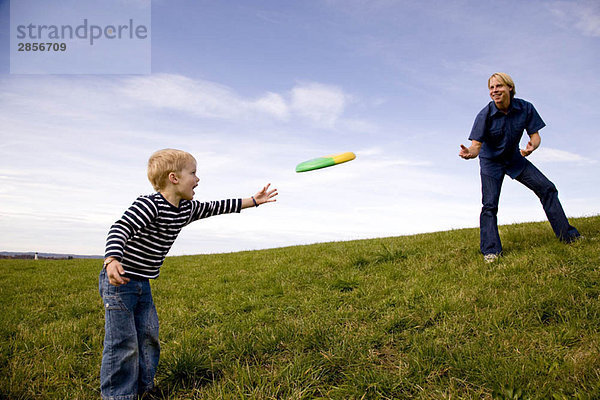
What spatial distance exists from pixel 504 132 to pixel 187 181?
18.7 feet

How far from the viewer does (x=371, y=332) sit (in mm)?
4895

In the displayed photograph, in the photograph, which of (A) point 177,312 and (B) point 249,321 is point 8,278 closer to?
(A) point 177,312

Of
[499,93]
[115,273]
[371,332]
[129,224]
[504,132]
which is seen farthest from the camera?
[504,132]

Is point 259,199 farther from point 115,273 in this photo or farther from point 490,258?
point 490,258

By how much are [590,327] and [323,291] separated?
144 inches

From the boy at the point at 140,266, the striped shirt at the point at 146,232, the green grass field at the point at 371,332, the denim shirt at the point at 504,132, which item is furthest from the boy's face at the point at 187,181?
the denim shirt at the point at 504,132

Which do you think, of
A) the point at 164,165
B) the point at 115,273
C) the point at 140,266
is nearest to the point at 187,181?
the point at 164,165

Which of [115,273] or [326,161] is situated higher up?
[326,161]

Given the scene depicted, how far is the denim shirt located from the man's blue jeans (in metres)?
0.17

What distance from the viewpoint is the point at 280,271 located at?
342 inches

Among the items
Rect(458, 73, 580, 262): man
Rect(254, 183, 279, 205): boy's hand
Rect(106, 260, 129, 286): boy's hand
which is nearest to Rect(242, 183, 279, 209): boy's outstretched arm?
Rect(254, 183, 279, 205): boy's hand

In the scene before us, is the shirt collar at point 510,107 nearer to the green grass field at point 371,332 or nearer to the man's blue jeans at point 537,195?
the man's blue jeans at point 537,195

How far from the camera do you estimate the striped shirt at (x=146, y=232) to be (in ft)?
12.3

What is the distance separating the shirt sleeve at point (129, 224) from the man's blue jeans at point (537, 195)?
19.3 feet
